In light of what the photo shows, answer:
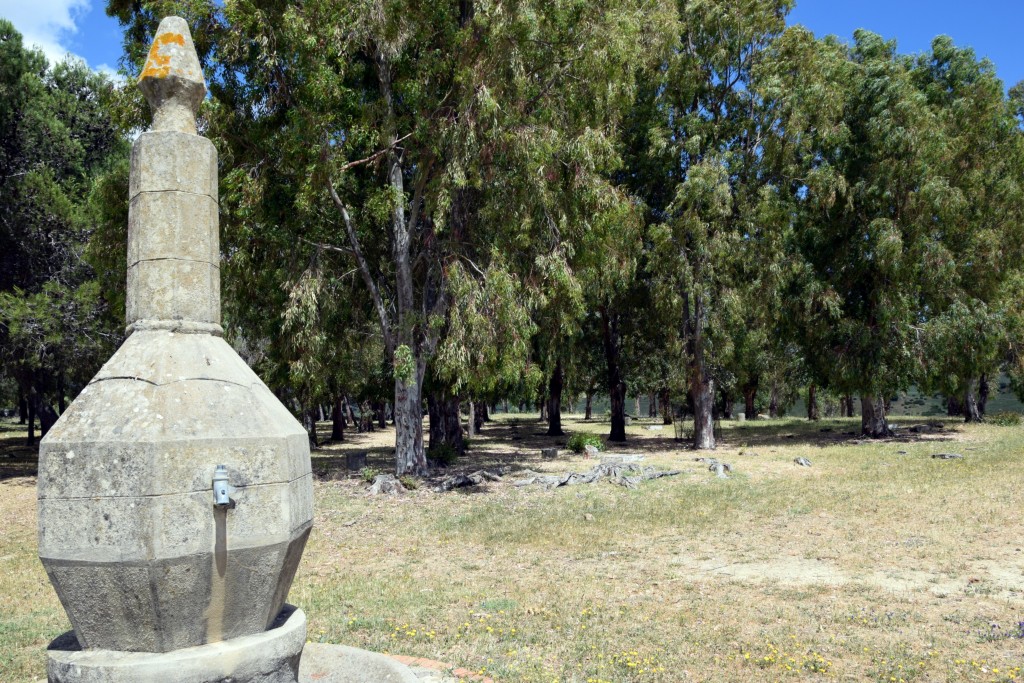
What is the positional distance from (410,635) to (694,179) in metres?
18.5

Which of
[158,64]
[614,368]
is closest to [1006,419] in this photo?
[614,368]

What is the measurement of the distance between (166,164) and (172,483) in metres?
2.02

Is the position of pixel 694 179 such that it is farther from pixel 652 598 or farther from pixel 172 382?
pixel 172 382

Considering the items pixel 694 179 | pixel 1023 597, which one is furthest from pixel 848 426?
pixel 1023 597

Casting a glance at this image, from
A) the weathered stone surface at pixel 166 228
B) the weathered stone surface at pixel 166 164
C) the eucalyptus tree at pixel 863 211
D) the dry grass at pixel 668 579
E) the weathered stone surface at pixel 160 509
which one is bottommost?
the dry grass at pixel 668 579

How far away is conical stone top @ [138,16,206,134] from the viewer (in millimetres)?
4863

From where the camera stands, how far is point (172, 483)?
4102 mm

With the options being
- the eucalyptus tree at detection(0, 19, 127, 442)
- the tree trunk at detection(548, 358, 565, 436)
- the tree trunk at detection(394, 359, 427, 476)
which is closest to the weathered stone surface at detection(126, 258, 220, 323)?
the tree trunk at detection(394, 359, 427, 476)

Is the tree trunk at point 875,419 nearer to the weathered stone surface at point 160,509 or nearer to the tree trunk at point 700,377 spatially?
the tree trunk at point 700,377

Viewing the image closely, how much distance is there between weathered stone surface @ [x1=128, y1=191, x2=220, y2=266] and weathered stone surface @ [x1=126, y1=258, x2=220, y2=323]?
0.06 m

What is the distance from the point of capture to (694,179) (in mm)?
22672

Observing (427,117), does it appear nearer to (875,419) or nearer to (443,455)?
(443,455)

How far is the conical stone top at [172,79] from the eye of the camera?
191 inches

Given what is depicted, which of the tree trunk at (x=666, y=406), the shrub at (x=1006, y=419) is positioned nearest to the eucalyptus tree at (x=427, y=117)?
the shrub at (x=1006, y=419)
